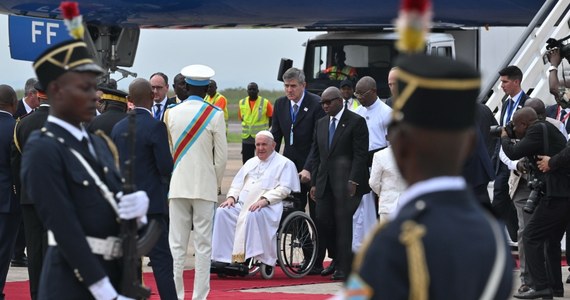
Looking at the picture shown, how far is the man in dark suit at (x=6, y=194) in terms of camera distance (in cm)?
912

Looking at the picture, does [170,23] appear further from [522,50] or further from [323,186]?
[323,186]

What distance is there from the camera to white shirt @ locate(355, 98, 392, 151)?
35.3ft

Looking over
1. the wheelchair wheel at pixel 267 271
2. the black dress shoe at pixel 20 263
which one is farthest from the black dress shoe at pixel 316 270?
the black dress shoe at pixel 20 263

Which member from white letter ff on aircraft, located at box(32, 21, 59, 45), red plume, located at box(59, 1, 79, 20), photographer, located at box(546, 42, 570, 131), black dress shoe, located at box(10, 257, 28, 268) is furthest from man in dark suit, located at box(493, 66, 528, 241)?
white letter ff on aircraft, located at box(32, 21, 59, 45)

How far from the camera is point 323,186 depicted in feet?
34.5

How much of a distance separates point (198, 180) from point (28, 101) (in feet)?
13.6

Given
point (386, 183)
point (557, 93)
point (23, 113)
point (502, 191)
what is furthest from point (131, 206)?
point (557, 93)

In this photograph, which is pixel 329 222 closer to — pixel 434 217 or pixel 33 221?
pixel 33 221

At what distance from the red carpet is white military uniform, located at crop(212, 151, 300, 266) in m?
0.20

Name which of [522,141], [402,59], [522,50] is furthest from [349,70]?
[402,59]

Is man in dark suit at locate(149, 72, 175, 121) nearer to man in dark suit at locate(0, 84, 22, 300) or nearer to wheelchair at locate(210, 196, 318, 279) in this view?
wheelchair at locate(210, 196, 318, 279)

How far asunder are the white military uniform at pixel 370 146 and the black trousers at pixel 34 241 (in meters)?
2.98

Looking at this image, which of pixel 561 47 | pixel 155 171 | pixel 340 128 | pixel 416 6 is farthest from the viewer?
pixel 561 47

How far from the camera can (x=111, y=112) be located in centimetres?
851
